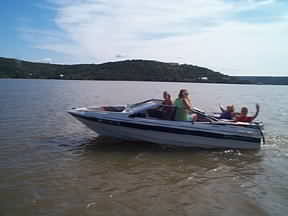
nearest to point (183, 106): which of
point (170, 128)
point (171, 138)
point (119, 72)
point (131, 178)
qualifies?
point (170, 128)

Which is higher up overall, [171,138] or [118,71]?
[118,71]

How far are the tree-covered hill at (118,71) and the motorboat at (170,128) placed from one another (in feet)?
357

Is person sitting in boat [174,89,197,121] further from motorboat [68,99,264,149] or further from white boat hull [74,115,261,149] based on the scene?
white boat hull [74,115,261,149]

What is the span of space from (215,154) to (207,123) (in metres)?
1.15

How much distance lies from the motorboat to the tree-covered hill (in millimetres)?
108666

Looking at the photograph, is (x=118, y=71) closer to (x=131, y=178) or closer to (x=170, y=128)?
(x=170, y=128)

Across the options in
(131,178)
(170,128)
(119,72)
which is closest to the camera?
(131,178)

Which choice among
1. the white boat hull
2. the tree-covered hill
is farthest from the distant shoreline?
the white boat hull

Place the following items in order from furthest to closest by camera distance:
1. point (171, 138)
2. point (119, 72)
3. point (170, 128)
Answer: point (119, 72)
point (171, 138)
point (170, 128)

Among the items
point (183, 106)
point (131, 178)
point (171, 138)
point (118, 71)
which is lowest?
point (131, 178)

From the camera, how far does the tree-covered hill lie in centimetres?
12106

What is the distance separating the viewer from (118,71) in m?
128

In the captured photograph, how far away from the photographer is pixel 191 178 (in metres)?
8.04

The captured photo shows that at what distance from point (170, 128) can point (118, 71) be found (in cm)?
11902
